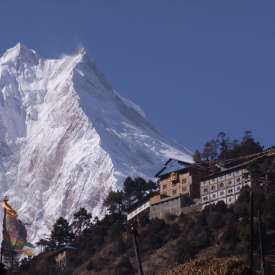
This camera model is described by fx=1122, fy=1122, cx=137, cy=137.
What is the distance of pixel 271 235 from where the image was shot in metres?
98.1

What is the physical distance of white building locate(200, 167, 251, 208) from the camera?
11575cm

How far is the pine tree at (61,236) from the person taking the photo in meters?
133

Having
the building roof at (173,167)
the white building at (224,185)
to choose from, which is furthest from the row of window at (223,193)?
the building roof at (173,167)

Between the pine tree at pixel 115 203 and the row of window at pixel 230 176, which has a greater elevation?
the pine tree at pixel 115 203

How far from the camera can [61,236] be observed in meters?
133

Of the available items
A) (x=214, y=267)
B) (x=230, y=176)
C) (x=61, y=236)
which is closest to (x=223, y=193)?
(x=230, y=176)

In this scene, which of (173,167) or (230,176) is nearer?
(230,176)

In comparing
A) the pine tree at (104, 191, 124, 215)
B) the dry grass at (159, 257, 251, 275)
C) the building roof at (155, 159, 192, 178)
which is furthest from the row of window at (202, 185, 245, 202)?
the dry grass at (159, 257, 251, 275)

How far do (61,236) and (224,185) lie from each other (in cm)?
2464

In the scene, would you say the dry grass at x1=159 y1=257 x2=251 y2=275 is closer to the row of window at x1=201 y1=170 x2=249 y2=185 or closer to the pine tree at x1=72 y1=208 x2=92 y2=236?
the row of window at x1=201 y1=170 x2=249 y2=185

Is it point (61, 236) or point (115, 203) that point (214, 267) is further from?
point (115, 203)

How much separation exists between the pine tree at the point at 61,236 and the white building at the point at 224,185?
66.4 ft

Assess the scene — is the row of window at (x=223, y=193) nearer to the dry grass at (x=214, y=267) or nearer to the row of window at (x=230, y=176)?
the row of window at (x=230, y=176)

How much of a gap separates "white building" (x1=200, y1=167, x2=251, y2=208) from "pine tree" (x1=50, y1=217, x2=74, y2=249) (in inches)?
797
